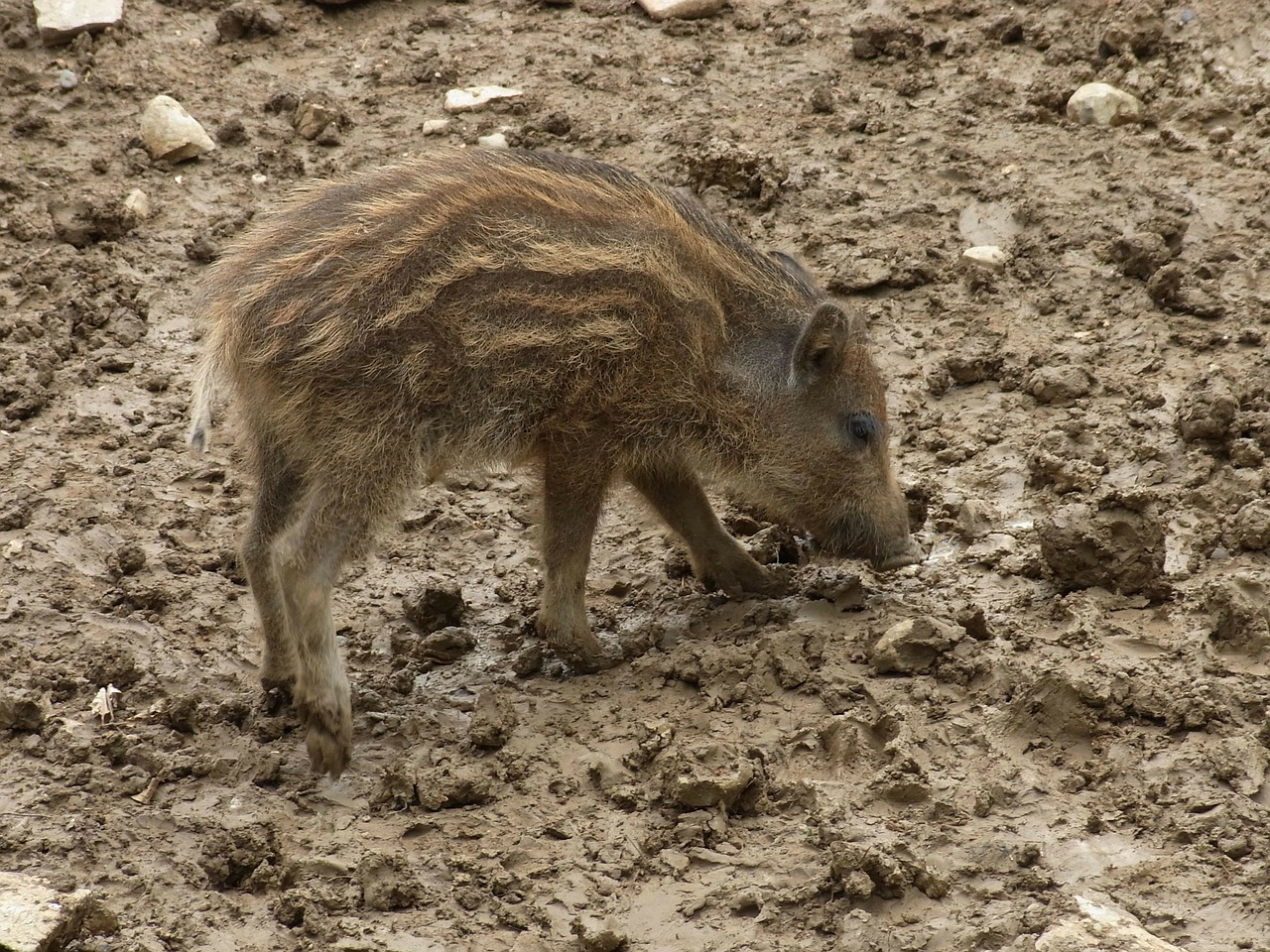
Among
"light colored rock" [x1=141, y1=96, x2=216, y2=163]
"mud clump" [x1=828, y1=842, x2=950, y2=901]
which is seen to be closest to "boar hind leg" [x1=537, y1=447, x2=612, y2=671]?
"mud clump" [x1=828, y1=842, x2=950, y2=901]

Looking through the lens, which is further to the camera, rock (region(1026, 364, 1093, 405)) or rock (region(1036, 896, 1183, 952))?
rock (region(1026, 364, 1093, 405))

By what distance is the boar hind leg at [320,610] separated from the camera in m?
4.50

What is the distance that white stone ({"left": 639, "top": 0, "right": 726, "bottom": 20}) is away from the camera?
802 centimetres

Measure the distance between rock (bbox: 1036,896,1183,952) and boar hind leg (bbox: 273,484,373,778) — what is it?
2.06 metres

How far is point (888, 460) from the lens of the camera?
17.7 feet

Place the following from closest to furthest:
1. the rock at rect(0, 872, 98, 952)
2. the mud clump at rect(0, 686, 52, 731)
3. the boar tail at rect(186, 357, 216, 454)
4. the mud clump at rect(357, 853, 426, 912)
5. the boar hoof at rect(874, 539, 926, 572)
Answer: the rock at rect(0, 872, 98, 952) < the mud clump at rect(357, 853, 426, 912) < the mud clump at rect(0, 686, 52, 731) < the boar tail at rect(186, 357, 216, 454) < the boar hoof at rect(874, 539, 926, 572)

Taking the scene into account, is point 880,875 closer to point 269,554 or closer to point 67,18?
point 269,554

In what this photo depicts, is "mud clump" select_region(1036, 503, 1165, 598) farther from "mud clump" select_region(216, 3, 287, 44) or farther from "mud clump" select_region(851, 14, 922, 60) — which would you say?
"mud clump" select_region(216, 3, 287, 44)

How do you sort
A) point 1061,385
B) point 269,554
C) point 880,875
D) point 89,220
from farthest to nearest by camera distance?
point 89,220, point 1061,385, point 269,554, point 880,875

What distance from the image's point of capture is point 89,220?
680 centimetres

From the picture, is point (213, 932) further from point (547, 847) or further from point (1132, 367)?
point (1132, 367)

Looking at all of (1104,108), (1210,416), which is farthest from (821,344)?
(1104,108)

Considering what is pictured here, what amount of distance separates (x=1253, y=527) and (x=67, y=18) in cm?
591

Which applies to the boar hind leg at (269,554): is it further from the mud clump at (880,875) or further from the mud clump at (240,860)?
the mud clump at (880,875)
